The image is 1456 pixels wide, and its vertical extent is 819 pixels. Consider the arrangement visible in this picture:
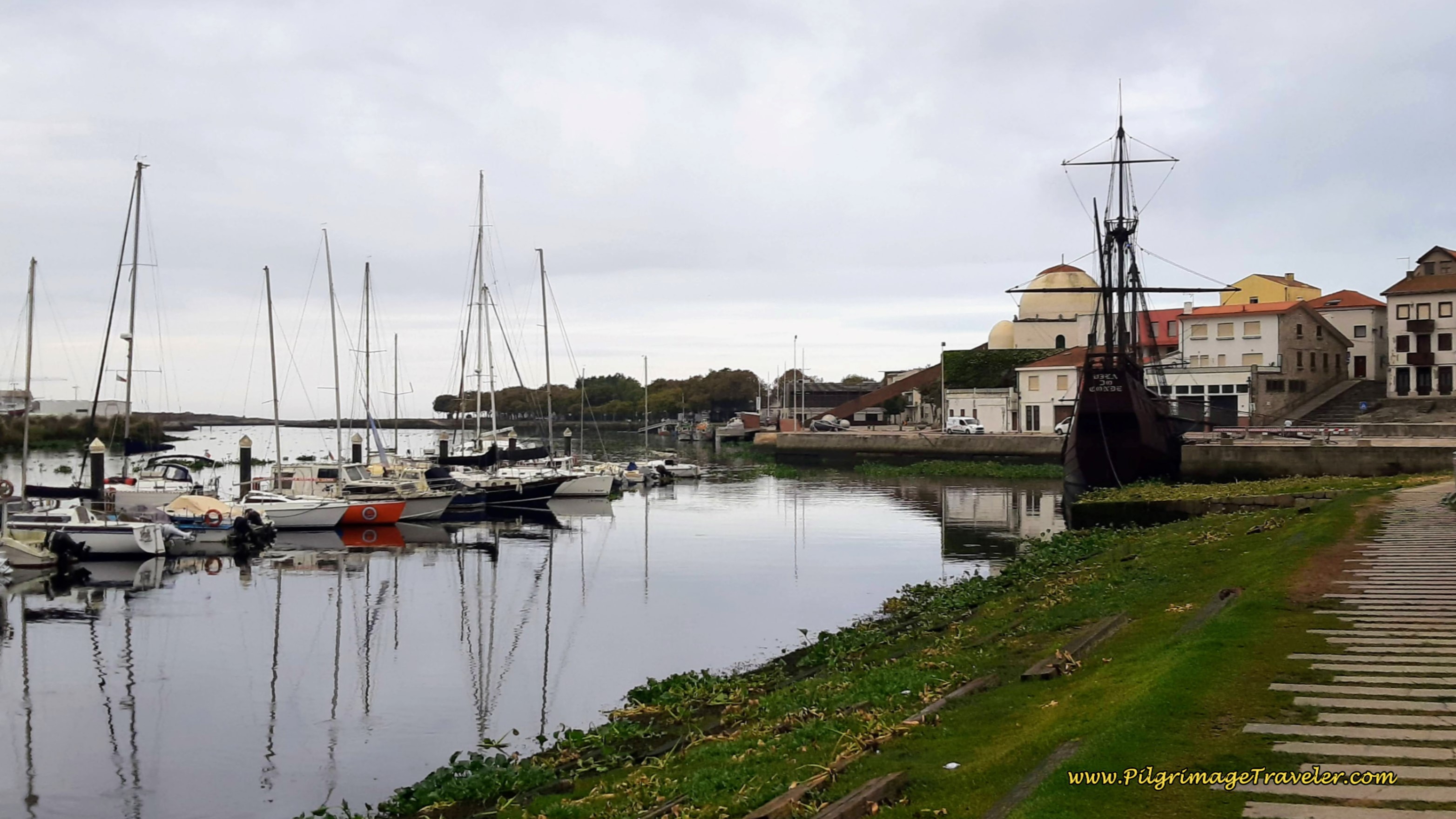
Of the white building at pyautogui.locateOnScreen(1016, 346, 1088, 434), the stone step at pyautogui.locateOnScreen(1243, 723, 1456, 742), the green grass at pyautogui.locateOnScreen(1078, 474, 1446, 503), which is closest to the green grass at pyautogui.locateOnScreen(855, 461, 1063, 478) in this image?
the white building at pyautogui.locateOnScreen(1016, 346, 1088, 434)

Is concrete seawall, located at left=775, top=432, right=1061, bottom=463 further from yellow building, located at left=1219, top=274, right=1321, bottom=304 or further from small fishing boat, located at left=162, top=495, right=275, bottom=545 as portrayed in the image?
small fishing boat, located at left=162, top=495, right=275, bottom=545

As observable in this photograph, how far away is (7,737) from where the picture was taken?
1727cm

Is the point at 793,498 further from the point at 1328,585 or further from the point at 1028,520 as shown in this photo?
the point at 1328,585

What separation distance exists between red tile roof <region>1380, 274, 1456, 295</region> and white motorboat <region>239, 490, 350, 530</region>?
7119cm

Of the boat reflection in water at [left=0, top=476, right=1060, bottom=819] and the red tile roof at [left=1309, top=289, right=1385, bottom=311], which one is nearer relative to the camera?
the boat reflection in water at [left=0, top=476, right=1060, bottom=819]

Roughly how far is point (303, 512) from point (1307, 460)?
46637mm

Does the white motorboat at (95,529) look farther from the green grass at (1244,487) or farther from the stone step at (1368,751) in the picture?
the stone step at (1368,751)

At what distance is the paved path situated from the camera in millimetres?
7359

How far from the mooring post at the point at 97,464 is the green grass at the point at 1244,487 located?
39.9 meters

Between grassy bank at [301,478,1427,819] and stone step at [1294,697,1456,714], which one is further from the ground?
stone step at [1294,697,1456,714]

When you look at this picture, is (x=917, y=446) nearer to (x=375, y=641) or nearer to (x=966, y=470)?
(x=966, y=470)

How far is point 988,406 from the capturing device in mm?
105312

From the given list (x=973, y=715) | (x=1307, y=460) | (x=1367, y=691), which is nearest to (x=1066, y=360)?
(x=1307, y=460)

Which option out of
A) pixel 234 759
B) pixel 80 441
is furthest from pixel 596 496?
pixel 80 441
